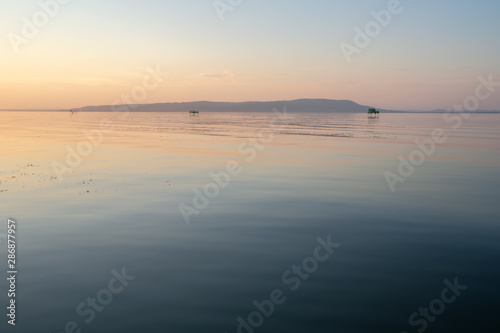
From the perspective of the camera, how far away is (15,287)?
926 centimetres

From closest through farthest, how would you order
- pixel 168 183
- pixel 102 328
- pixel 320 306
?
1. pixel 102 328
2. pixel 320 306
3. pixel 168 183

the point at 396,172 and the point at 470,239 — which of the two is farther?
the point at 396,172

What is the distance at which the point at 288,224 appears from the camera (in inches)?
576

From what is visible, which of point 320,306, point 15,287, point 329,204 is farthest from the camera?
point 329,204

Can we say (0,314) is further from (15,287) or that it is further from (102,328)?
(102,328)

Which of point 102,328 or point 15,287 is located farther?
point 15,287

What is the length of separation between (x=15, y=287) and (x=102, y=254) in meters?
2.49

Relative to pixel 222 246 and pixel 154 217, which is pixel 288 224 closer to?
pixel 222 246

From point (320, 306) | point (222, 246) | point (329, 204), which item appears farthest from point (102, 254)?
point (329, 204)

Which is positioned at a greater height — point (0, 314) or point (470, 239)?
point (470, 239)

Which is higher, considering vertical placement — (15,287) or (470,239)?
(470,239)

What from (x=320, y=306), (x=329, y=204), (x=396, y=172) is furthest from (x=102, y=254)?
(x=396, y=172)

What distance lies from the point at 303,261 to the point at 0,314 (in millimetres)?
6940

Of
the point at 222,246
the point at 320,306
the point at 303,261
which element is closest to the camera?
the point at 320,306
